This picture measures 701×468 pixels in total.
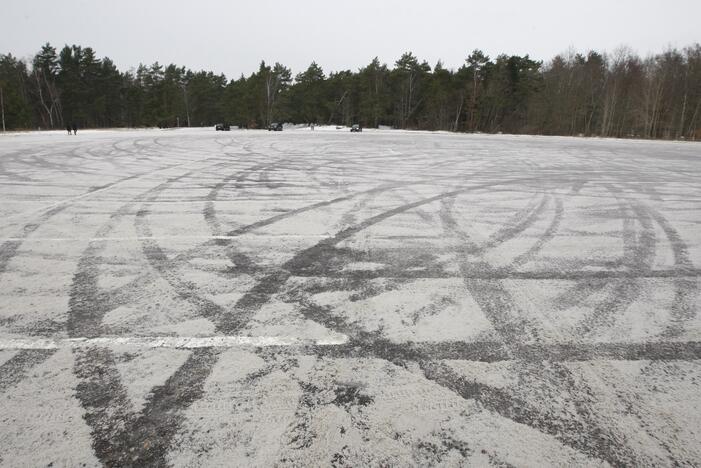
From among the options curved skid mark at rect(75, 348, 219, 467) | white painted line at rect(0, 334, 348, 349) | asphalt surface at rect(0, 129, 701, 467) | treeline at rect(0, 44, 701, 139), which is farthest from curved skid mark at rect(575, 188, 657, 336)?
treeline at rect(0, 44, 701, 139)

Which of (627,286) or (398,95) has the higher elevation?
(398,95)

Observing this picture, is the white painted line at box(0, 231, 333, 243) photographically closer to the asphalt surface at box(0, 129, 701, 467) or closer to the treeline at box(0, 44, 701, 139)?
the asphalt surface at box(0, 129, 701, 467)

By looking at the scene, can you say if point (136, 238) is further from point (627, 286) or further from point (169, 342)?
point (627, 286)

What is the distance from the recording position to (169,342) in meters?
2.89

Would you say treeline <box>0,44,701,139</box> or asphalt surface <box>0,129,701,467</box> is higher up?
treeline <box>0,44,701,139</box>

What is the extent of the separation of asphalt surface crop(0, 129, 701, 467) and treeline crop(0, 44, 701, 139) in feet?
201

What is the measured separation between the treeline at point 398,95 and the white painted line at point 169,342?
64.1 metres

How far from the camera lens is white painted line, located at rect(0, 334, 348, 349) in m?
2.85

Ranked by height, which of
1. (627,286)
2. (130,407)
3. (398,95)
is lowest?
(130,407)

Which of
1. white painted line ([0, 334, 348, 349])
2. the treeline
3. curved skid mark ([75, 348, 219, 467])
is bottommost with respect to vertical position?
curved skid mark ([75, 348, 219, 467])

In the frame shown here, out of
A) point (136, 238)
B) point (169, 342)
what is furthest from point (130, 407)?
point (136, 238)

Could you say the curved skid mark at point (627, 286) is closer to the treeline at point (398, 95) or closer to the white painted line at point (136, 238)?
the white painted line at point (136, 238)

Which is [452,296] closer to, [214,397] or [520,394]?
[520,394]

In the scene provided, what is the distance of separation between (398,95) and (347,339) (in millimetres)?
85094
